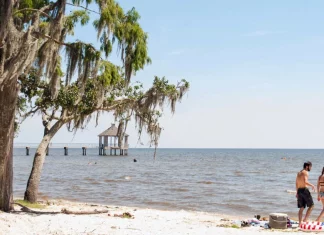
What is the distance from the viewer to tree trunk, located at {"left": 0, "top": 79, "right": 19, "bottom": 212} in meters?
9.80

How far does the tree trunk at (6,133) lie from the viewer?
32.2 feet

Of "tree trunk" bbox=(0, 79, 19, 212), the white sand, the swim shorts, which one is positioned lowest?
the white sand

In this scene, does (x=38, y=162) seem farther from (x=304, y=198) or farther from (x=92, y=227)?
(x=304, y=198)

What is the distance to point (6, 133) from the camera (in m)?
9.92

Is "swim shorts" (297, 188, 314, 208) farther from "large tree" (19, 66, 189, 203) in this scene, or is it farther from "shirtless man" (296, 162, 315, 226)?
"large tree" (19, 66, 189, 203)

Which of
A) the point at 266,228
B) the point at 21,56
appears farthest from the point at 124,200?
the point at 21,56

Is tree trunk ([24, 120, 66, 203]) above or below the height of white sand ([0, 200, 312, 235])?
above

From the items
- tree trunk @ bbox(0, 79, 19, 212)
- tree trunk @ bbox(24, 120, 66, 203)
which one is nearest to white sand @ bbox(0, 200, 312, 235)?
tree trunk @ bbox(0, 79, 19, 212)

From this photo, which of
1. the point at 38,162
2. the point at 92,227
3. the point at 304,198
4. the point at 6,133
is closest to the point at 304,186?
the point at 304,198

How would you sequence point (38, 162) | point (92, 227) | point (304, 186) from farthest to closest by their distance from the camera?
point (38, 162) < point (304, 186) < point (92, 227)

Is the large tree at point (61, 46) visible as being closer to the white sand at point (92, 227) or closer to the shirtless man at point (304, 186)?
the white sand at point (92, 227)

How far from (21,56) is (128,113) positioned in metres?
5.79

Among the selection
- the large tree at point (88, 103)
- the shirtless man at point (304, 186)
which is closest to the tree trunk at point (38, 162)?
the large tree at point (88, 103)

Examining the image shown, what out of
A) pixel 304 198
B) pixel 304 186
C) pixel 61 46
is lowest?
pixel 304 198
